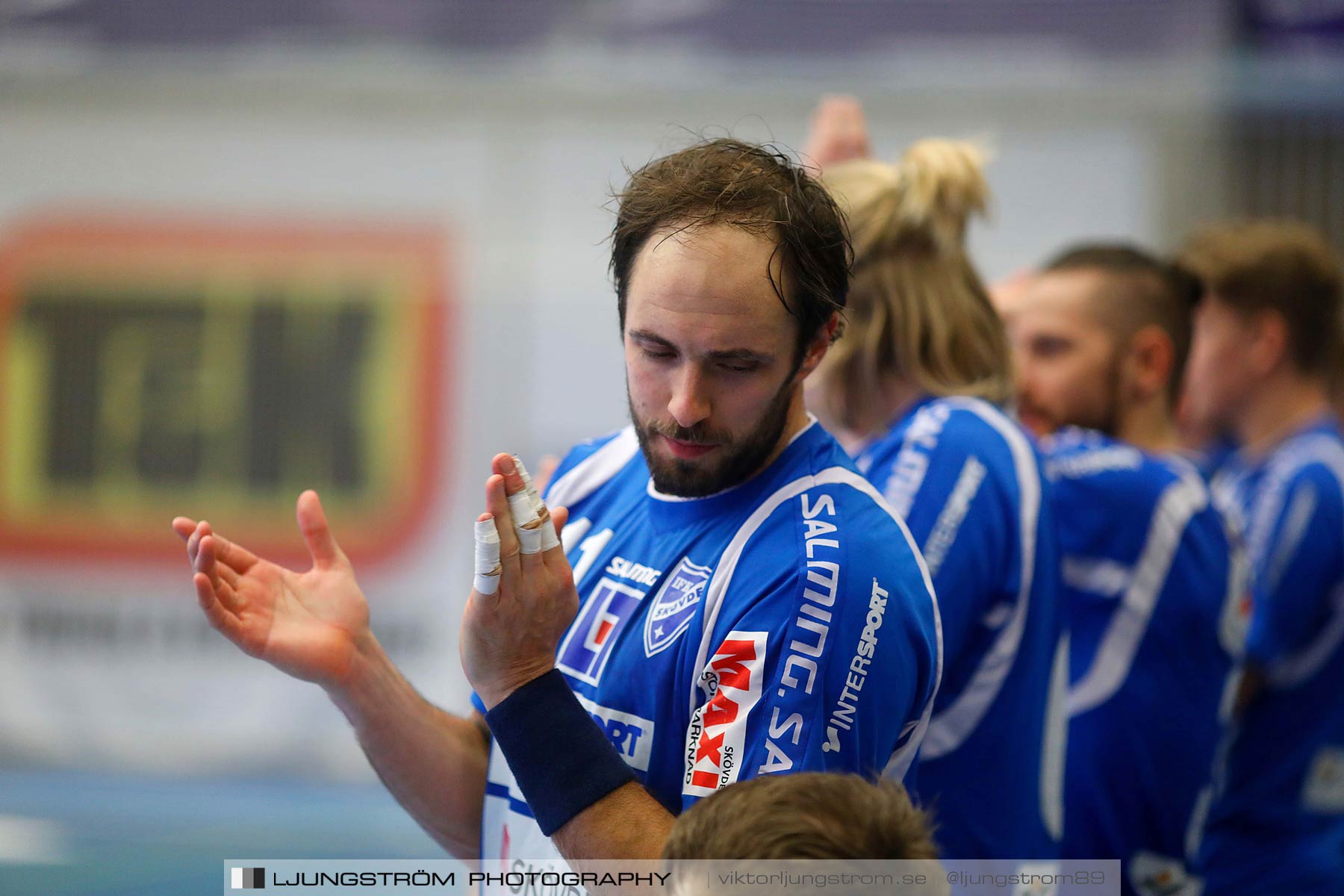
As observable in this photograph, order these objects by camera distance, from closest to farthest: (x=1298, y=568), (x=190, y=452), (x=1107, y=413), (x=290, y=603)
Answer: (x=290, y=603) → (x=1107, y=413) → (x=1298, y=568) → (x=190, y=452)

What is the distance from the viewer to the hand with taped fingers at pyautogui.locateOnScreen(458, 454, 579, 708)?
140 cm

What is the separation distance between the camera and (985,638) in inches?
81.0

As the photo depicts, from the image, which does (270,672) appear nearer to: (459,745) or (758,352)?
(459,745)

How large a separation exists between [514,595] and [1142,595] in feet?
5.16

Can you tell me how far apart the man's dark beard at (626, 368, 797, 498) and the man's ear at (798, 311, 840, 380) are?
0.03 metres

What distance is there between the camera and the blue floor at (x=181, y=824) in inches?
196

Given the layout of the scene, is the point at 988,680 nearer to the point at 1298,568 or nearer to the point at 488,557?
the point at 488,557

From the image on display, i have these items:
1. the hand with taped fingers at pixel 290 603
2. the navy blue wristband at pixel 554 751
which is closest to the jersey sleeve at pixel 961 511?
the navy blue wristband at pixel 554 751

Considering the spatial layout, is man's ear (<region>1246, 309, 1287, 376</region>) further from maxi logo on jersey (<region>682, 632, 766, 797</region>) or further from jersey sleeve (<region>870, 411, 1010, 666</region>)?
maxi logo on jersey (<region>682, 632, 766, 797</region>)

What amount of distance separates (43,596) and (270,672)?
4.45 feet

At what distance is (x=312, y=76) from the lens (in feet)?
23.2

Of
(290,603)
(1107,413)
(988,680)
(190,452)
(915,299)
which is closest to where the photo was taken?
(290,603)

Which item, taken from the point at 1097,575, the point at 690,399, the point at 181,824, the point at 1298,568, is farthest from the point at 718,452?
the point at 181,824

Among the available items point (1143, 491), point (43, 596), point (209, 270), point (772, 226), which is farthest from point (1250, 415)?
point (43, 596)
